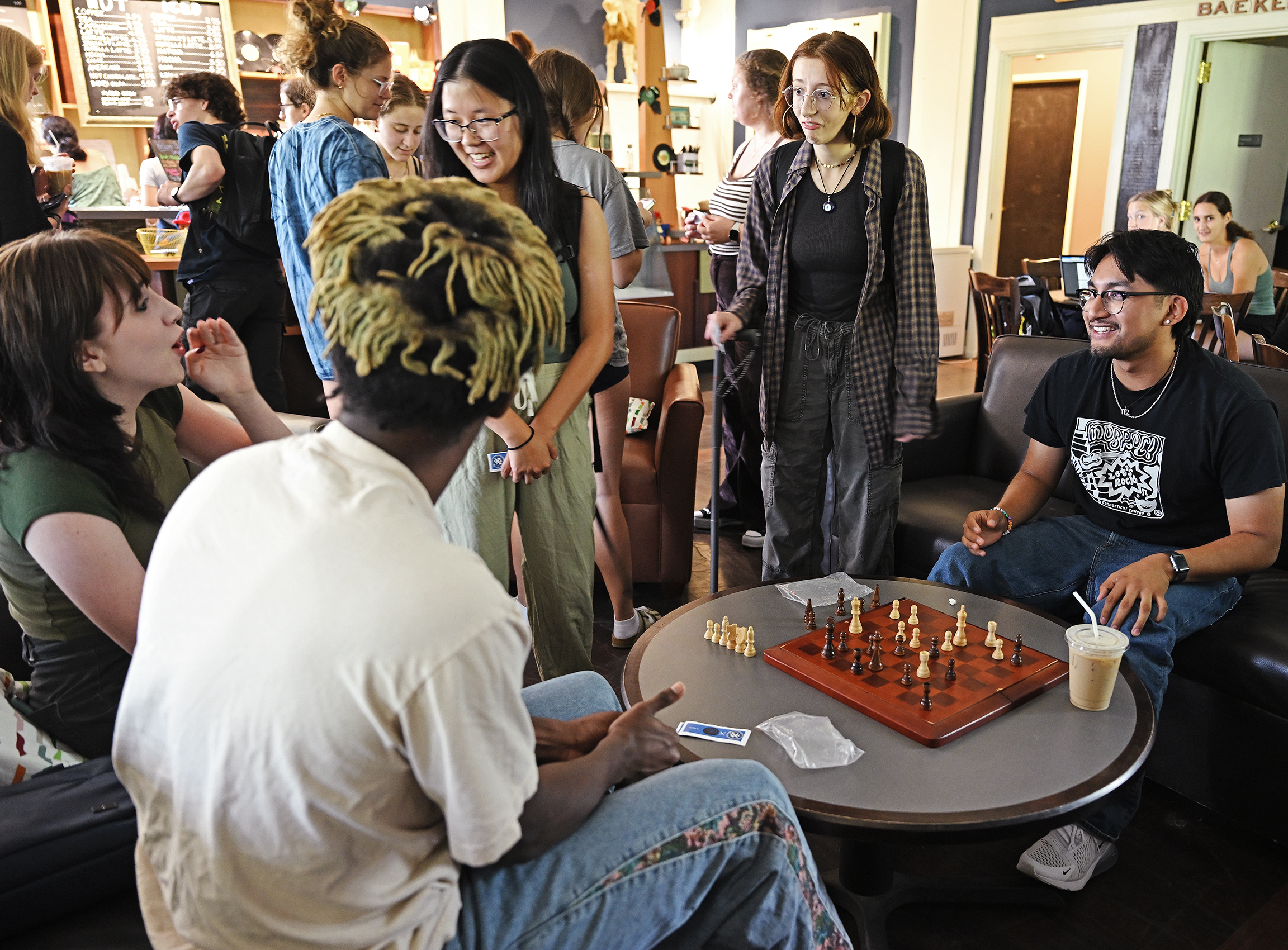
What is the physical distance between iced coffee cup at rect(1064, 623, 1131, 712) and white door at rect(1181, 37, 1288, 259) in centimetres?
540

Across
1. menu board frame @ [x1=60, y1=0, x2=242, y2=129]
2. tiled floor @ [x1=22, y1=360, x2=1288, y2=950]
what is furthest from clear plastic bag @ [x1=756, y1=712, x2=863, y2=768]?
menu board frame @ [x1=60, y1=0, x2=242, y2=129]

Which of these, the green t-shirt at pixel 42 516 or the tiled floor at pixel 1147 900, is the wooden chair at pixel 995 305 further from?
the green t-shirt at pixel 42 516

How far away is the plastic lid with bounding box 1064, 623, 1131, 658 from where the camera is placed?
1400 millimetres

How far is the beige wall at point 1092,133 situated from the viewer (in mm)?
7902

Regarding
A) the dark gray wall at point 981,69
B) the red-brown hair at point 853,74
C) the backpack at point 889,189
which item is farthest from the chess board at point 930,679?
the dark gray wall at point 981,69

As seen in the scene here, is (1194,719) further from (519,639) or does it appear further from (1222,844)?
(519,639)

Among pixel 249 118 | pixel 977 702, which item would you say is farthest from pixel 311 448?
pixel 249 118

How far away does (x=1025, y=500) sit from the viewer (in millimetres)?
2113

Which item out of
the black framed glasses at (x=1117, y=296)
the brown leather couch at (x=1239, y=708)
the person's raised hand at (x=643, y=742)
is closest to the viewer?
the person's raised hand at (x=643, y=742)

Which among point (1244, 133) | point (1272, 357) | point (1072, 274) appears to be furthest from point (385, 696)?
point (1244, 133)

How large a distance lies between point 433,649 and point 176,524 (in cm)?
28

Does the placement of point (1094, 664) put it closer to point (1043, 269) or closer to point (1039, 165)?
point (1043, 269)

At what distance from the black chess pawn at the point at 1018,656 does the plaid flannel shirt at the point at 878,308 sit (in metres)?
0.76

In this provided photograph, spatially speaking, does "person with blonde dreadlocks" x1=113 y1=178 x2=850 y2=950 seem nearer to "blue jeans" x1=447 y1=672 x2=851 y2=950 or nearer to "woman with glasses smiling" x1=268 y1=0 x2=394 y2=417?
"blue jeans" x1=447 y1=672 x2=851 y2=950
